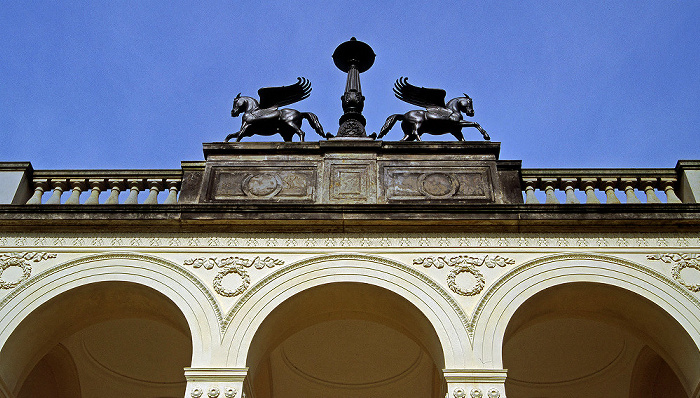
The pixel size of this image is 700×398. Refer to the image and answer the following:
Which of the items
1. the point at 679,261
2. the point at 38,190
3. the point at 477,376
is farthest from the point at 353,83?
the point at 477,376

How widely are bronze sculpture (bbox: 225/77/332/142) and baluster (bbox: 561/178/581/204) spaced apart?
3.84m

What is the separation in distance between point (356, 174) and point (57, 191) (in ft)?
15.0

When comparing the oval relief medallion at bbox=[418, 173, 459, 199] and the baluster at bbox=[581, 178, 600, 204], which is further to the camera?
the baluster at bbox=[581, 178, 600, 204]

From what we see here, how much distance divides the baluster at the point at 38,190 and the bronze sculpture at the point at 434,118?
17.6 ft

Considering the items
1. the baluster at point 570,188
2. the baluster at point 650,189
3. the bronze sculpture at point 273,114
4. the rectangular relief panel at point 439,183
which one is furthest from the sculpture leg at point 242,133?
the baluster at point 650,189

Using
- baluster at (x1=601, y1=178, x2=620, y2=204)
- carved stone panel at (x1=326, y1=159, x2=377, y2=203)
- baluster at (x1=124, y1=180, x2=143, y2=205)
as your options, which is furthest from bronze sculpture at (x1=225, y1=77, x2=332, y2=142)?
baluster at (x1=601, y1=178, x2=620, y2=204)

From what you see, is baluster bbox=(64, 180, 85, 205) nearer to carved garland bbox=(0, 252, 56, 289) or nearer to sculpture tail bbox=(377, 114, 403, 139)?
carved garland bbox=(0, 252, 56, 289)

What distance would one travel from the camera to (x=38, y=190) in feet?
42.4

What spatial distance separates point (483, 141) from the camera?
1317 centimetres

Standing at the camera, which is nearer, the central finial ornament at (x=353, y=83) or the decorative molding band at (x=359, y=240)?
the decorative molding band at (x=359, y=240)

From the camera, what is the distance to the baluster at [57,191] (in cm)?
1269

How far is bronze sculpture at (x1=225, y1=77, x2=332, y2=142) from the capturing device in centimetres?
1398

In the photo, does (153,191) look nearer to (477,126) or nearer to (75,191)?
(75,191)

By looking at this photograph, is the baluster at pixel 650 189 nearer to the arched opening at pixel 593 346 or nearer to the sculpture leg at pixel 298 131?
the arched opening at pixel 593 346
